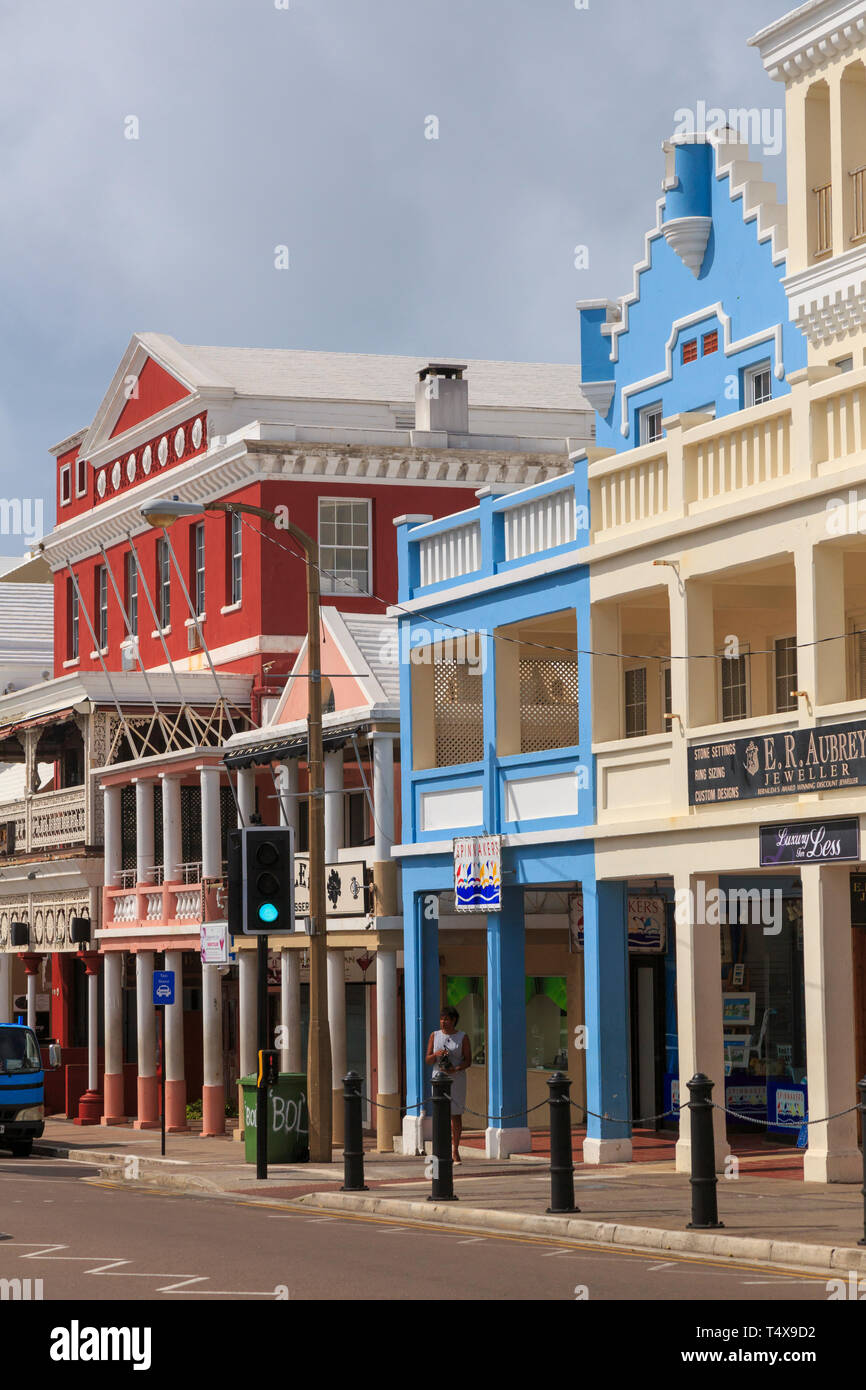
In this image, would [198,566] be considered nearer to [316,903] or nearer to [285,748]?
[285,748]

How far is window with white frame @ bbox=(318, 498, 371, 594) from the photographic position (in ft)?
124

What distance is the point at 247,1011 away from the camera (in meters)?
30.4

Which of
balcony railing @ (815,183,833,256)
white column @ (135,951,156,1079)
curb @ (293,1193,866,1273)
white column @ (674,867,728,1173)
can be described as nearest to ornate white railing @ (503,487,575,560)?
balcony railing @ (815,183,833,256)

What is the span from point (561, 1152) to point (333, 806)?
11.3 metres

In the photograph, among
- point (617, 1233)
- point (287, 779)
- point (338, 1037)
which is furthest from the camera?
point (287, 779)

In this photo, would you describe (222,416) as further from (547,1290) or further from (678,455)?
(547,1290)

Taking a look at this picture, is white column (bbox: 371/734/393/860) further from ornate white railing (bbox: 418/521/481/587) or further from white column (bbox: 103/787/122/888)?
white column (bbox: 103/787/122/888)


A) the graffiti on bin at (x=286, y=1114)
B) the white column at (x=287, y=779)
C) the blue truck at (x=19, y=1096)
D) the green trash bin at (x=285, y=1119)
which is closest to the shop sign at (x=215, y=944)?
the white column at (x=287, y=779)

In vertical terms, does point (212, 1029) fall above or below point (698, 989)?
below

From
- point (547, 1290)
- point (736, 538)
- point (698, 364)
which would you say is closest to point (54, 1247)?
point (547, 1290)

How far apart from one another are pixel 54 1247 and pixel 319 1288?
11.9ft

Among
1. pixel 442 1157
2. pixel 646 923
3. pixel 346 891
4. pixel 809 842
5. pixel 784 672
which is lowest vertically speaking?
pixel 442 1157

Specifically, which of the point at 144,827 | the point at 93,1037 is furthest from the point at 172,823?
the point at 93,1037

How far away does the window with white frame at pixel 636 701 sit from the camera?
2672cm
